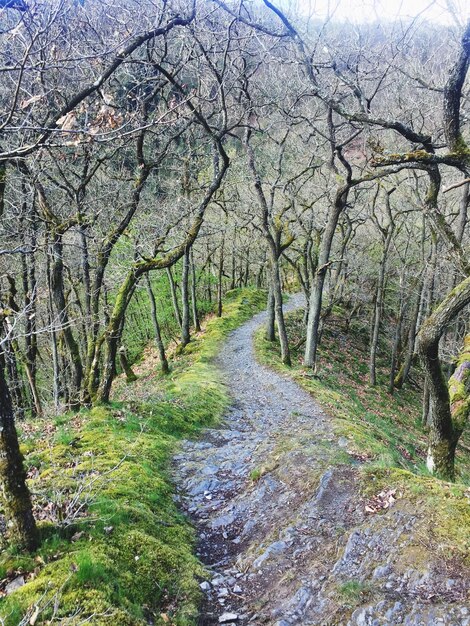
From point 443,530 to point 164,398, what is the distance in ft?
30.0

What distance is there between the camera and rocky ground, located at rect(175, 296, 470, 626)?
3.80m

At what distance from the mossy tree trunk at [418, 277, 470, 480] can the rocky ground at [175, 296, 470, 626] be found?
4.86 ft

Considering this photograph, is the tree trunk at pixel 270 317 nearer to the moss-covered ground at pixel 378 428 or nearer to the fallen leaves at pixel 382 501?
the moss-covered ground at pixel 378 428

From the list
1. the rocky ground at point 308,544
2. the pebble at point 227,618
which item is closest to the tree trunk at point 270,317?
the rocky ground at point 308,544

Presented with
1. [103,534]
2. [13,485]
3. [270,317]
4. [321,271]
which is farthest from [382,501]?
[270,317]

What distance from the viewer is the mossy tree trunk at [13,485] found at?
376cm

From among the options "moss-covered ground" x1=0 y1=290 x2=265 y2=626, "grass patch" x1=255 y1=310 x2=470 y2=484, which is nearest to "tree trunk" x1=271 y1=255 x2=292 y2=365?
"grass patch" x1=255 y1=310 x2=470 y2=484

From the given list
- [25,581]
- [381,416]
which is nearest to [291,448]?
[25,581]

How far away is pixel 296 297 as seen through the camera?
44.9 m

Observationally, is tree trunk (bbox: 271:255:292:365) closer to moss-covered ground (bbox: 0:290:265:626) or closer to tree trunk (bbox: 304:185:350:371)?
tree trunk (bbox: 304:185:350:371)

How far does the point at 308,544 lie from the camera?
16.5ft

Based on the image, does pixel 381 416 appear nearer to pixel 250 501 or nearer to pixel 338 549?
pixel 250 501

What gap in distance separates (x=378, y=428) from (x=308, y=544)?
962 centimetres

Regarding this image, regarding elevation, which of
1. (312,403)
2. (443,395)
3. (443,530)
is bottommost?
(312,403)
